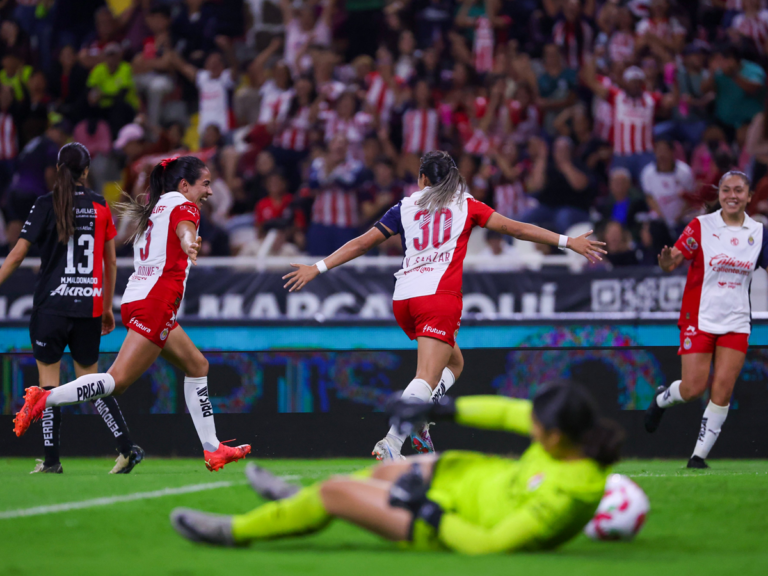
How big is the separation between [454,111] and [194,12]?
5.06 metres

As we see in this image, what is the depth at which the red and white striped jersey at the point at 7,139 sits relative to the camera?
47.4 ft

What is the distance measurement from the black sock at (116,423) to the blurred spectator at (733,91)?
10387 mm

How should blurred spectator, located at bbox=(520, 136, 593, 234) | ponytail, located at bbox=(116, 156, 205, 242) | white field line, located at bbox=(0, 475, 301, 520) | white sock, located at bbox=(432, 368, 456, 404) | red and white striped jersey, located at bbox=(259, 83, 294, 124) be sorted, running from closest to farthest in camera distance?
white field line, located at bbox=(0, 475, 301, 520), ponytail, located at bbox=(116, 156, 205, 242), white sock, located at bbox=(432, 368, 456, 404), blurred spectator, located at bbox=(520, 136, 593, 234), red and white striped jersey, located at bbox=(259, 83, 294, 124)

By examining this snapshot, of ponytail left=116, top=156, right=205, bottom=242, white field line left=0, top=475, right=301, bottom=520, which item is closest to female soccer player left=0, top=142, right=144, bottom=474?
ponytail left=116, top=156, right=205, bottom=242

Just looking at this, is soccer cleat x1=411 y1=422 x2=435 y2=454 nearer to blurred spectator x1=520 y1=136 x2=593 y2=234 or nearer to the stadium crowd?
the stadium crowd

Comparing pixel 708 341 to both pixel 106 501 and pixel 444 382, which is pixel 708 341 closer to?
pixel 444 382

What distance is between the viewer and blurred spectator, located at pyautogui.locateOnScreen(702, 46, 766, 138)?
14312 millimetres

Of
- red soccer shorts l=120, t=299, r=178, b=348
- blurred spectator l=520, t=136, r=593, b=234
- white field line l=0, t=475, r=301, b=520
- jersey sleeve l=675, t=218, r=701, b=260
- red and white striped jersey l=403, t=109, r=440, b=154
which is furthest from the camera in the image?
red and white striped jersey l=403, t=109, r=440, b=154

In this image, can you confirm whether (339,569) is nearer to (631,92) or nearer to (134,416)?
(134,416)

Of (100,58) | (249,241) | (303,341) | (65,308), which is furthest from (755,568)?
(100,58)

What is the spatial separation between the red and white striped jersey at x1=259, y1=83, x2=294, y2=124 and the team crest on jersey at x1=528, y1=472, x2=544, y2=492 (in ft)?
37.2

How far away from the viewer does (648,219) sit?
1246cm

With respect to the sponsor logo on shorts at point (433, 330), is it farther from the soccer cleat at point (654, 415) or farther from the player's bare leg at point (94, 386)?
the soccer cleat at point (654, 415)

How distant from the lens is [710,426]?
25.7 feet
